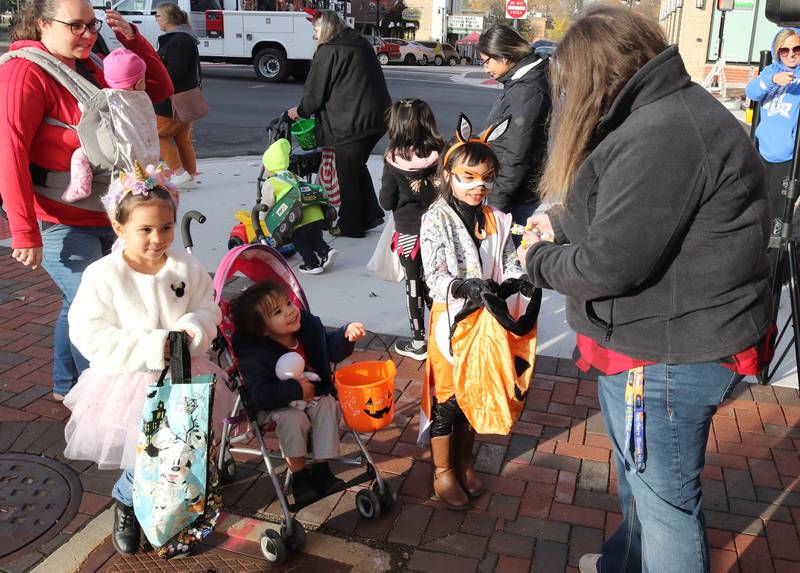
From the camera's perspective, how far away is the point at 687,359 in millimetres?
2033

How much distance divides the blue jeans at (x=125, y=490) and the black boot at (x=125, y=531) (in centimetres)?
3

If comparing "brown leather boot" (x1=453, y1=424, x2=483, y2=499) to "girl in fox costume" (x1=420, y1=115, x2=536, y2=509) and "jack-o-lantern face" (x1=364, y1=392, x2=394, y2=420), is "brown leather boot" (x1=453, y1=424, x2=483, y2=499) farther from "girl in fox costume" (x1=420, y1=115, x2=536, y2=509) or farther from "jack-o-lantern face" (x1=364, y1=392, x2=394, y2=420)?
"jack-o-lantern face" (x1=364, y1=392, x2=394, y2=420)

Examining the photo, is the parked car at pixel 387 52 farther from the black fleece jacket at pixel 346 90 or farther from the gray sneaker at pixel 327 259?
the gray sneaker at pixel 327 259

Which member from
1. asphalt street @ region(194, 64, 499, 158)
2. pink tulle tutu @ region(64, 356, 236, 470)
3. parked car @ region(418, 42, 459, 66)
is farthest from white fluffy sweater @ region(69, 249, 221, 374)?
parked car @ region(418, 42, 459, 66)

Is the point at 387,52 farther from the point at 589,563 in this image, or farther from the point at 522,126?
the point at 589,563

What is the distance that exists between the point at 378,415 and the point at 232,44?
18.4 metres

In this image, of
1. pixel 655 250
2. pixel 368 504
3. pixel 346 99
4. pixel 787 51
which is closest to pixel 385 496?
pixel 368 504

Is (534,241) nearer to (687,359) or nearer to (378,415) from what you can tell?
(687,359)

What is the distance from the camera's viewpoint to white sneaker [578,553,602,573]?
2.87 m

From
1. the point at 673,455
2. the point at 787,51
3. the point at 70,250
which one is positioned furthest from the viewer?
the point at 787,51

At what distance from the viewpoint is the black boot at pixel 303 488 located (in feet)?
10.0

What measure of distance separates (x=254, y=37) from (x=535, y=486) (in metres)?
18.2

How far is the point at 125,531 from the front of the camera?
2994mm

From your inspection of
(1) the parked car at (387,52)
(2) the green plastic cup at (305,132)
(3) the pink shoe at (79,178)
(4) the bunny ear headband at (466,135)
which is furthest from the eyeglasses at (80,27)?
(1) the parked car at (387,52)
